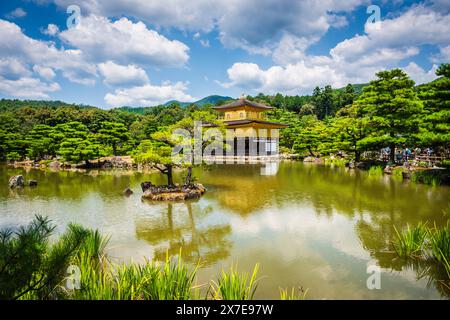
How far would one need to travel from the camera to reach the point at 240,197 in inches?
421

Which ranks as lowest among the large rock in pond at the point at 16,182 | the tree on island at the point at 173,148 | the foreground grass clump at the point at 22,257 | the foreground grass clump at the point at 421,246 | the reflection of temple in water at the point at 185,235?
the reflection of temple in water at the point at 185,235

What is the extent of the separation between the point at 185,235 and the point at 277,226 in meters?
2.27

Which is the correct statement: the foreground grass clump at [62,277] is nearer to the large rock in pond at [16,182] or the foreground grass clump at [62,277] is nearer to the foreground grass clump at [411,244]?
the foreground grass clump at [411,244]

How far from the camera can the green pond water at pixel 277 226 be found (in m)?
4.36

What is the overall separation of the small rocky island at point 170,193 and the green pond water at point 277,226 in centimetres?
46

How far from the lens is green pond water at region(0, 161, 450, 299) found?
14.3 ft

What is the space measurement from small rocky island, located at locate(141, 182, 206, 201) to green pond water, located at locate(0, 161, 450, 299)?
1.51 ft

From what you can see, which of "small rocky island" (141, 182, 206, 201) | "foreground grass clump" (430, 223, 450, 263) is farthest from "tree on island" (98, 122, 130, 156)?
"foreground grass clump" (430, 223, 450, 263)

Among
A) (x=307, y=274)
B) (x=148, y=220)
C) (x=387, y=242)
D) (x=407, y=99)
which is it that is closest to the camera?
(x=307, y=274)

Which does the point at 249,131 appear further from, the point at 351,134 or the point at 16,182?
the point at 16,182

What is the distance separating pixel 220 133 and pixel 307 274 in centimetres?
805

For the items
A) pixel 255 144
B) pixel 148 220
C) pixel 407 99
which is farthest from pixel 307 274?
pixel 255 144

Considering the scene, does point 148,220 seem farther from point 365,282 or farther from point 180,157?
point 365,282

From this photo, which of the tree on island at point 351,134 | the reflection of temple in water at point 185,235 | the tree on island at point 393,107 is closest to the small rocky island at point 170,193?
the reflection of temple in water at point 185,235
